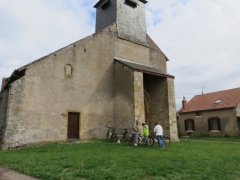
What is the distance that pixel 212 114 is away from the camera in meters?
20.5

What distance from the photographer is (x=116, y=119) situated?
13.3 m

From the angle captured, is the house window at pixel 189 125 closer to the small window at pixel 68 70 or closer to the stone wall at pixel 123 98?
the stone wall at pixel 123 98

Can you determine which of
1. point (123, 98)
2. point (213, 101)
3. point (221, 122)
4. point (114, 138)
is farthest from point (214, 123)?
point (114, 138)

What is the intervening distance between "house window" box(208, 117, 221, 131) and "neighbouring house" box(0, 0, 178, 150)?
8641 millimetres

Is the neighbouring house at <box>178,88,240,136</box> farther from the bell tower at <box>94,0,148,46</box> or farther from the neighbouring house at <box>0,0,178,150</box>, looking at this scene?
the bell tower at <box>94,0,148,46</box>

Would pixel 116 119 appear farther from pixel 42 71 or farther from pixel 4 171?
pixel 4 171

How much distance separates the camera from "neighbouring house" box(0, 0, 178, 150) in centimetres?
1022

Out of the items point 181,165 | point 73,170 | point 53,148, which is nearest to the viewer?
point 73,170

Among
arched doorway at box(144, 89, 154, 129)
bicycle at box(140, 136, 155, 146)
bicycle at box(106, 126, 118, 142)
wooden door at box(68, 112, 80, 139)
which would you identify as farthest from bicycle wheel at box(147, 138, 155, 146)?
arched doorway at box(144, 89, 154, 129)

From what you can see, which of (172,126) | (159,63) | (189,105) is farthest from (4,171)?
(189,105)

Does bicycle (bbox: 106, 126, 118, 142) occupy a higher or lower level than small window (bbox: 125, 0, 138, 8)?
lower

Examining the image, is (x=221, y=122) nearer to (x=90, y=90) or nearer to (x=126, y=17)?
(x=126, y=17)

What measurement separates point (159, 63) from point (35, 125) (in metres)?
11.6

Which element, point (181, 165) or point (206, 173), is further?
point (181, 165)
